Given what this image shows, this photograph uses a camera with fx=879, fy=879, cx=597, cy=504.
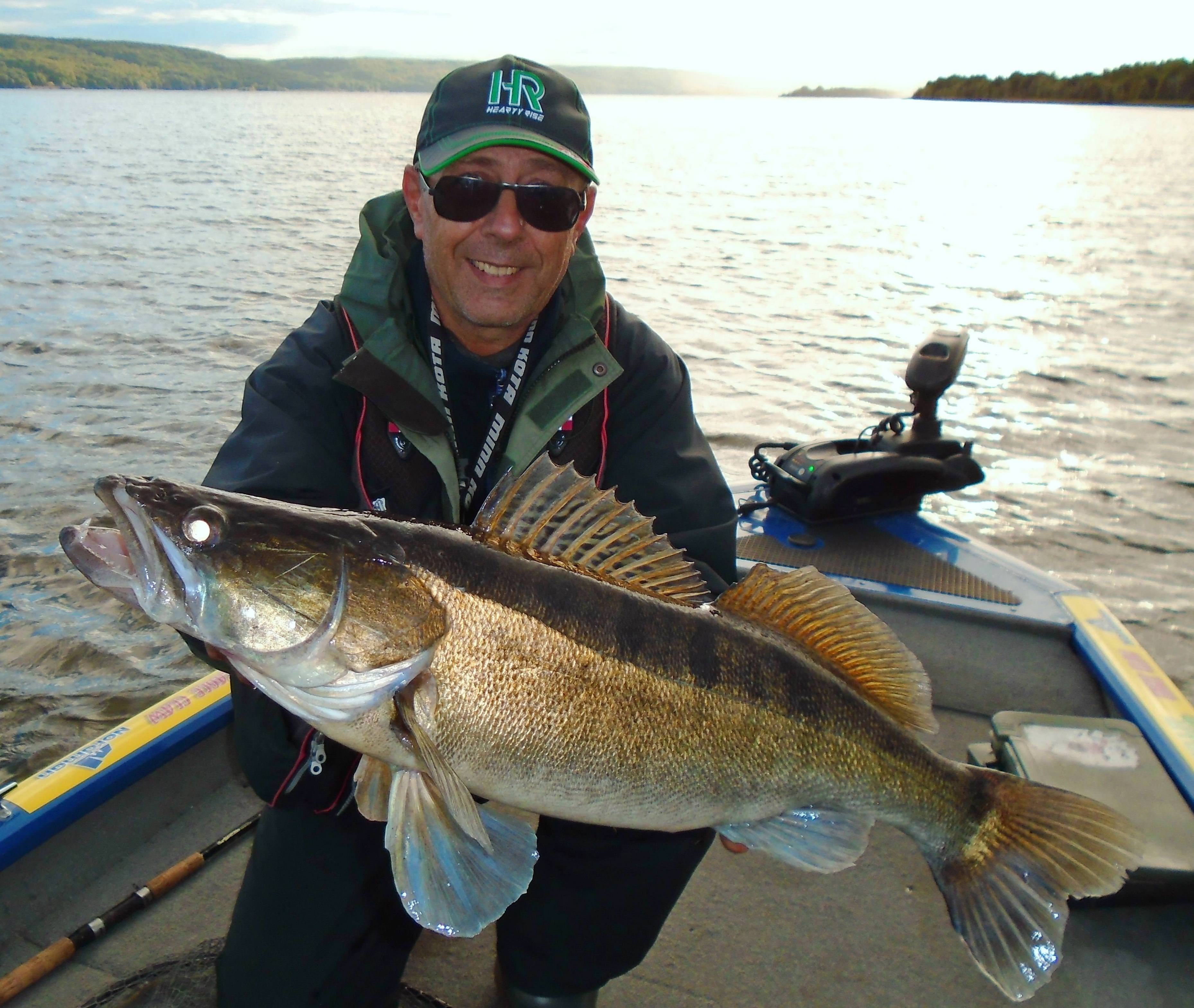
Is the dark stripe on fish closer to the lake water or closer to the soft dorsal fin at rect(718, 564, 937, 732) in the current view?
the soft dorsal fin at rect(718, 564, 937, 732)

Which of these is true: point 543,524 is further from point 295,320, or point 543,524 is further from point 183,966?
point 295,320

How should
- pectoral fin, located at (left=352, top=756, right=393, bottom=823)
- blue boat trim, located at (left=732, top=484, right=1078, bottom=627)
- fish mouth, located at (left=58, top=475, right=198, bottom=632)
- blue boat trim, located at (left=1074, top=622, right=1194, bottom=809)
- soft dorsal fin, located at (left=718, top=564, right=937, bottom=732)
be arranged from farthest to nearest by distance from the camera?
blue boat trim, located at (left=732, top=484, right=1078, bottom=627) → blue boat trim, located at (left=1074, top=622, right=1194, bottom=809) → soft dorsal fin, located at (left=718, top=564, right=937, bottom=732) → pectoral fin, located at (left=352, top=756, right=393, bottom=823) → fish mouth, located at (left=58, top=475, right=198, bottom=632)

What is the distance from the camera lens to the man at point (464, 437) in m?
2.62

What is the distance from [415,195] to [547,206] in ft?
1.72

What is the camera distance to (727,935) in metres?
3.20

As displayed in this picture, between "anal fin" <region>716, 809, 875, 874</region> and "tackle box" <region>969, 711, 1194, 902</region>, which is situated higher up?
"anal fin" <region>716, 809, 875, 874</region>

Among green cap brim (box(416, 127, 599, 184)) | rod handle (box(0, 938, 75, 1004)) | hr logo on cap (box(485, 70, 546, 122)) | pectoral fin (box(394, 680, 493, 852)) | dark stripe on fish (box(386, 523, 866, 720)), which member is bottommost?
rod handle (box(0, 938, 75, 1004))

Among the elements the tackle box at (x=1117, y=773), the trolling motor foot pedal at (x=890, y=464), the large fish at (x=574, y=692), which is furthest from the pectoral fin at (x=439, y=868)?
the trolling motor foot pedal at (x=890, y=464)

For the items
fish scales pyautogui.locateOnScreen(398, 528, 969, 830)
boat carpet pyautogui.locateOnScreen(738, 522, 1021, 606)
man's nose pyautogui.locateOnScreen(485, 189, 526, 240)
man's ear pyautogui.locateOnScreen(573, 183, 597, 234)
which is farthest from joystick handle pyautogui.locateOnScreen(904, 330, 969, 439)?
fish scales pyautogui.locateOnScreen(398, 528, 969, 830)

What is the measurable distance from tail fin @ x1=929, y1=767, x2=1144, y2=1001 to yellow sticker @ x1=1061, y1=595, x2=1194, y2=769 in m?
1.52

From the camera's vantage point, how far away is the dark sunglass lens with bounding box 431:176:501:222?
2.90 m

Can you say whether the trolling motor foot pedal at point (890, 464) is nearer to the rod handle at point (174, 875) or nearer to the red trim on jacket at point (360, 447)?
the red trim on jacket at point (360, 447)

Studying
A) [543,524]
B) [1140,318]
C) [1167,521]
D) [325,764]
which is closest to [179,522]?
[543,524]

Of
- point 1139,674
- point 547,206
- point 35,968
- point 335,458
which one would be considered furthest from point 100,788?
point 1139,674
